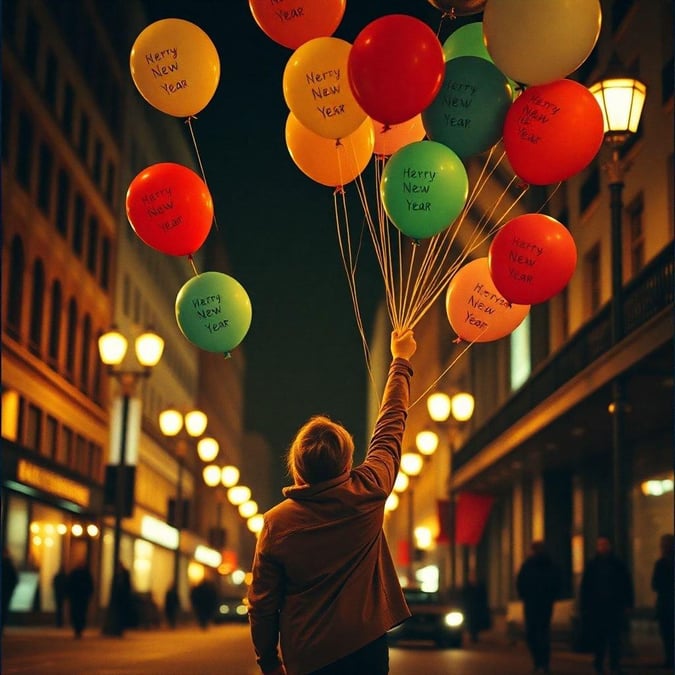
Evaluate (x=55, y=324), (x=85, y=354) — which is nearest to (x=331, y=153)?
(x=55, y=324)

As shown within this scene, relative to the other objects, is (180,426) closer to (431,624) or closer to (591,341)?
(431,624)

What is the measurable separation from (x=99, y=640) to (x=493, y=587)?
24.0m

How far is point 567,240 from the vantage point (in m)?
8.02

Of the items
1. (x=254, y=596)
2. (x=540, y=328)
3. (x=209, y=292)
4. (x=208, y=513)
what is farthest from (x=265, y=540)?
(x=208, y=513)

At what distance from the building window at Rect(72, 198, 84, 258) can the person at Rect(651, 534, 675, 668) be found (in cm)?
2782

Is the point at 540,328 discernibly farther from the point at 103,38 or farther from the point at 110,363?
the point at 103,38

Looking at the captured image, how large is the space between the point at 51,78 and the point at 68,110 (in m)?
2.61

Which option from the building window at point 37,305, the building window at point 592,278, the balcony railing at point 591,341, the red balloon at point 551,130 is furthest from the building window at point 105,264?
the red balloon at point 551,130

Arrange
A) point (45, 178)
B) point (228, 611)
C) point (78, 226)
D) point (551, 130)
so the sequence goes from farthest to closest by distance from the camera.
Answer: point (228, 611), point (78, 226), point (45, 178), point (551, 130)

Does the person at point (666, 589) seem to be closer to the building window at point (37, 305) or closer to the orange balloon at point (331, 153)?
the orange balloon at point (331, 153)

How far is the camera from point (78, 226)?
1704 inches

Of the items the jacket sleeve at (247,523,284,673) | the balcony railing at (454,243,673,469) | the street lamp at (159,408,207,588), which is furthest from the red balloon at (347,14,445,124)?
the street lamp at (159,408,207,588)

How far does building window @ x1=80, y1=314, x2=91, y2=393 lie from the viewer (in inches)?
1758

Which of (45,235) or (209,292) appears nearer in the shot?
(209,292)
